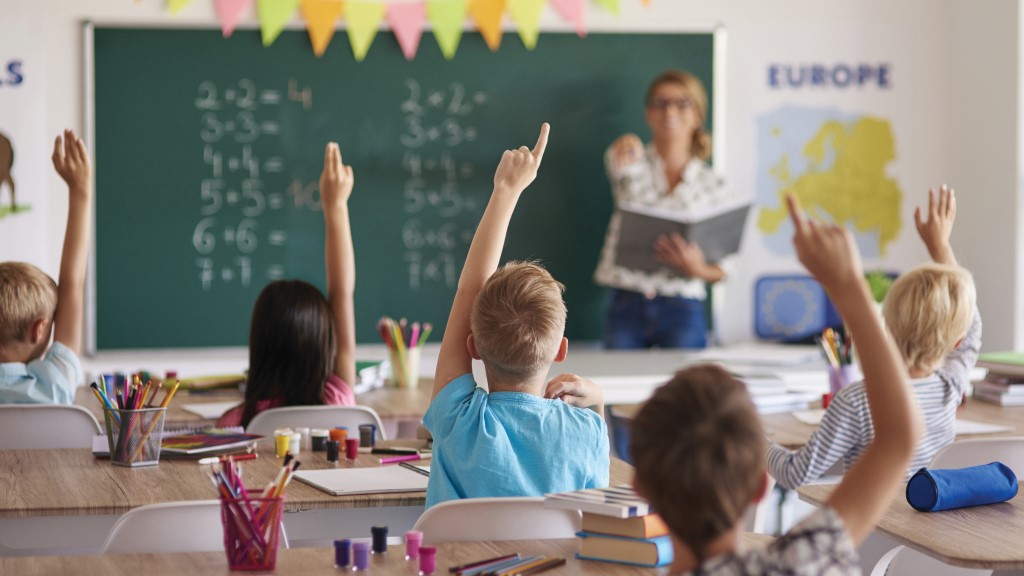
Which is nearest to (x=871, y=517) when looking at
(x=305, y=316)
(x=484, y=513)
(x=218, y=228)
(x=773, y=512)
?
(x=484, y=513)

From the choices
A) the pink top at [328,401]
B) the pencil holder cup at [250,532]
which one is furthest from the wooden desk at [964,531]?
the pink top at [328,401]

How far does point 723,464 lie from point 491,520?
69 centimetres

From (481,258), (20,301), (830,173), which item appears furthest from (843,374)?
(830,173)

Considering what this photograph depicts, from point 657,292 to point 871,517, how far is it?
426 cm

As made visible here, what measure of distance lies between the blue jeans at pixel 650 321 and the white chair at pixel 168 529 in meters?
3.81

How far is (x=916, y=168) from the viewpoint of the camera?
19.6 ft

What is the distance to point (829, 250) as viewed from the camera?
1.16 m

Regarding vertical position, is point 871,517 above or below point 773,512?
above

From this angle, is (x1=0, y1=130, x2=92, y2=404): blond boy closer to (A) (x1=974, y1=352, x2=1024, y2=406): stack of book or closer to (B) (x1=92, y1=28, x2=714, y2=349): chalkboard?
(B) (x1=92, y1=28, x2=714, y2=349): chalkboard

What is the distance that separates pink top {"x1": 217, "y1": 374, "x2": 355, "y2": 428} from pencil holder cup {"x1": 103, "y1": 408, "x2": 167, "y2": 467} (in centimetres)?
60

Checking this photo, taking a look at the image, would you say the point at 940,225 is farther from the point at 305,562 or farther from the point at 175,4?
the point at 175,4

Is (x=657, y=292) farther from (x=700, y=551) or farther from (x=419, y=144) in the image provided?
(x=700, y=551)

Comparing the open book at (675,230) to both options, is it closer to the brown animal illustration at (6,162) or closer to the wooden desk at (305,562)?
the brown animal illustration at (6,162)

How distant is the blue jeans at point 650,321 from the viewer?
5.46m
